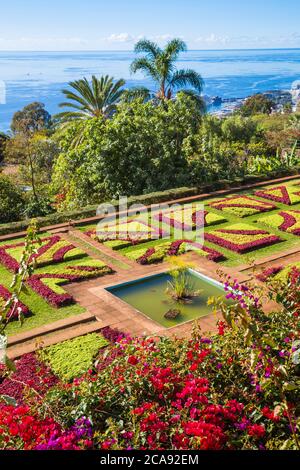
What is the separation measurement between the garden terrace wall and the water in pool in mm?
4924

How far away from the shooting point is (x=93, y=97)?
27234 millimetres

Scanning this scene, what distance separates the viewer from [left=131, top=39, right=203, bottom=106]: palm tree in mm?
25156

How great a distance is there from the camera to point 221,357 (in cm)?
599

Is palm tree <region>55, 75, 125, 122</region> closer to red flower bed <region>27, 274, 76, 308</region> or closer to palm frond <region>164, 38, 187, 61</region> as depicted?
palm frond <region>164, 38, 187, 61</region>

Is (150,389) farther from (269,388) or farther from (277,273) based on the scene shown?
(277,273)

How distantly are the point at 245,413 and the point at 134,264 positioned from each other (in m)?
7.60

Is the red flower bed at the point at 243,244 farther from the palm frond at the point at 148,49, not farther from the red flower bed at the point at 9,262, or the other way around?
the palm frond at the point at 148,49

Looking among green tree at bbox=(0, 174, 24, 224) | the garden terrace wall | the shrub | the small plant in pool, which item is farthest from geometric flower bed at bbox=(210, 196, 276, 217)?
the shrub

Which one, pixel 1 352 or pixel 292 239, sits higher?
pixel 1 352

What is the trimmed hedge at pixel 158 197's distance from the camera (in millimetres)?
15273

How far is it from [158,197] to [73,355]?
10584 mm


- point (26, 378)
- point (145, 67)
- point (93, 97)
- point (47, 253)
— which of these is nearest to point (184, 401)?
point (26, 378)

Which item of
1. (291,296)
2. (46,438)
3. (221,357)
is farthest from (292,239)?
(46,438)
